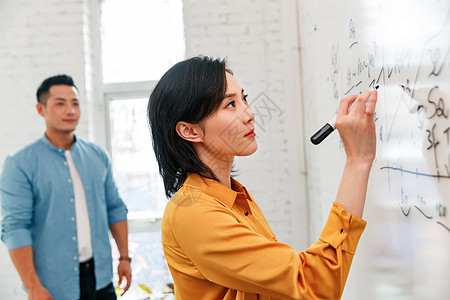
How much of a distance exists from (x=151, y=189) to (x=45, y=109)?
1072 mm

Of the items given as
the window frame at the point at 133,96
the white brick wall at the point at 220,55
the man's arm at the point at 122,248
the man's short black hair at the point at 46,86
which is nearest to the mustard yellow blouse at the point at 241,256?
the man's arm at the point at 122,248

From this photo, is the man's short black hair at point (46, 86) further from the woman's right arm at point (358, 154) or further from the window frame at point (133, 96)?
the woman's right arm at point (358, 154)

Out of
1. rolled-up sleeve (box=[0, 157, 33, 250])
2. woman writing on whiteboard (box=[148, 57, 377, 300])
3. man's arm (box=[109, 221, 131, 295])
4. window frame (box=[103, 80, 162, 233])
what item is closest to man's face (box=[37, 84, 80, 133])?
rolled-up sleeve (box=[0, 157, 33, 250])

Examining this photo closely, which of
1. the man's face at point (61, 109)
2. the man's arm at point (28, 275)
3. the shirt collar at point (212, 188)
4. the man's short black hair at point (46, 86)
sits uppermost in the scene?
the man's short black hair at point (46, 86)

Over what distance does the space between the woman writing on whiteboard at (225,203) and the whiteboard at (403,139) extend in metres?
0.09

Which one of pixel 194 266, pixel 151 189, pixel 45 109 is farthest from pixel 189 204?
pixel 151 189

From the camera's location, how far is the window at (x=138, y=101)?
3.11 metres

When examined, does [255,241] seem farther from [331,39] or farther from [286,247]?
[331,39]

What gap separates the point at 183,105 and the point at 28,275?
1.53m

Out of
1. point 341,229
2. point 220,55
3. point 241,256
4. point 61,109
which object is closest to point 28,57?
point 61,109

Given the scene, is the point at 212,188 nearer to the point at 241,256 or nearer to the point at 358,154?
the point at 241,256

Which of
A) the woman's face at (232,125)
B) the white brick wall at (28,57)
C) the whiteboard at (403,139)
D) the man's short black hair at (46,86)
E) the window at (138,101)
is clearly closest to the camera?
the whiteboard at (403,139)

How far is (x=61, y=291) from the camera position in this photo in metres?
2.13

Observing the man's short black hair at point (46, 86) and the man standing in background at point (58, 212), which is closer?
the man standing in background at point (58, 212)
